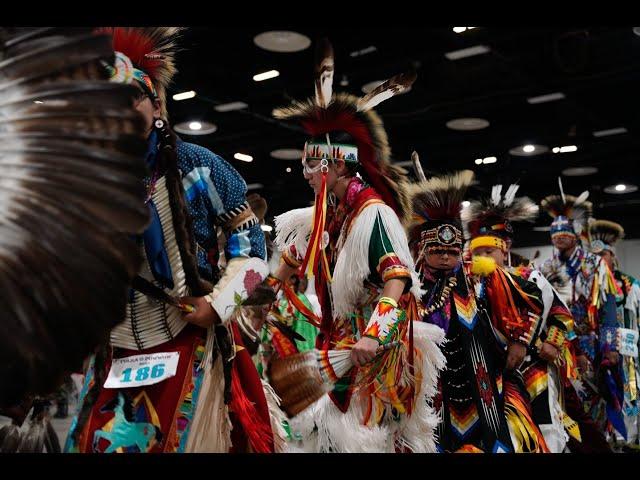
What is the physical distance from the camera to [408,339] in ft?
8.93

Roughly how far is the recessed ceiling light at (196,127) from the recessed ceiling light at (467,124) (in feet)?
6.80

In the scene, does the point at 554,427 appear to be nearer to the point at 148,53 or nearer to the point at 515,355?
the point at 515,355

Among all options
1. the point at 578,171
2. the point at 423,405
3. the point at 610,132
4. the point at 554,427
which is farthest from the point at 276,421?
the point at 578,171

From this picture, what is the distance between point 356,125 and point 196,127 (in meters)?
3.76

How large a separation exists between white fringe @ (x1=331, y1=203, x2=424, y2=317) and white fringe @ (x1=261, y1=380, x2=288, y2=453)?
1.91 feet

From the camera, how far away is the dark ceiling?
5.45m

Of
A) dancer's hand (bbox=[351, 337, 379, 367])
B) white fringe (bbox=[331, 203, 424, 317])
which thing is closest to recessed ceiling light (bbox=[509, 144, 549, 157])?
white fringe (bbox=[331, 203, 424, 317])

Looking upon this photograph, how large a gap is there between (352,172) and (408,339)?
578mm

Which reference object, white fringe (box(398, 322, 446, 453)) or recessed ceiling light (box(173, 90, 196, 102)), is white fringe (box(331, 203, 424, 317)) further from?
recessed ceiling light (box(173, 90, 196, 102))

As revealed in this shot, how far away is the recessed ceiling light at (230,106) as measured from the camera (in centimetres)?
627

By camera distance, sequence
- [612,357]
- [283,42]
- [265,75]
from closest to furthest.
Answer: [283,42]
[612,357]
[265,75]

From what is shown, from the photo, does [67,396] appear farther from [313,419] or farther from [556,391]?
[556,391]

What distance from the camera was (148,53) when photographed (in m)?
1.80
